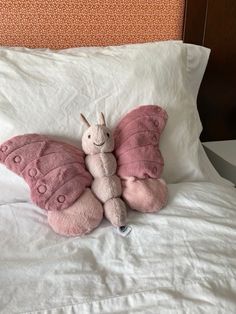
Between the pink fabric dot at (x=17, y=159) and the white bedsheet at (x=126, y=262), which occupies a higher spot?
the pink fabric dot at (x=17, y=159)

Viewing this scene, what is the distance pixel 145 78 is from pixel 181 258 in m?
0.57

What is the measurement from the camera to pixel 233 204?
1072 millimetres

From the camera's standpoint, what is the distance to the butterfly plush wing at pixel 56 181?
3.02ft

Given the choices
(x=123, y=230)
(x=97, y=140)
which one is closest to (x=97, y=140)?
(x=97, y=140)

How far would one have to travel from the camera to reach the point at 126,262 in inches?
32.9

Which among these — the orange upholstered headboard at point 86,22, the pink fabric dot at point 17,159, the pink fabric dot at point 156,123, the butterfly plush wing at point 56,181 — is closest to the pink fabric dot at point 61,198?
the butterfly plush wing at point 56,181

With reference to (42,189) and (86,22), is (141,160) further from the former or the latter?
(86,22)

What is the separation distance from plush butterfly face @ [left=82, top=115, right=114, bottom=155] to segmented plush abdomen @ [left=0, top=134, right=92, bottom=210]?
1.9 inches

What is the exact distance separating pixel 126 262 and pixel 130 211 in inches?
8.3

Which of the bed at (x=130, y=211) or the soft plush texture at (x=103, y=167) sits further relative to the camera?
the soft plush texture at (x=103, y=167)

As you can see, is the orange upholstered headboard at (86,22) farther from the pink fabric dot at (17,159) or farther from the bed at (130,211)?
the pink fabric dot at (17,159)

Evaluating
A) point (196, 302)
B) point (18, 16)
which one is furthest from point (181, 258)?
point (18, 16)

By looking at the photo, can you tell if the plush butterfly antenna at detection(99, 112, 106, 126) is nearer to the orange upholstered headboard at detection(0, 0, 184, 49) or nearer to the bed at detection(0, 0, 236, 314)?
the bed at detection(0, 0, 236, 314)

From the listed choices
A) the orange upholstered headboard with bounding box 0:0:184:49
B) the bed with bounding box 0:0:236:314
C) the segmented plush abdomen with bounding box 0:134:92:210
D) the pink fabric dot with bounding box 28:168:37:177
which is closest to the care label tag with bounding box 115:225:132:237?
the bed with bounding box 0:0:236:314
